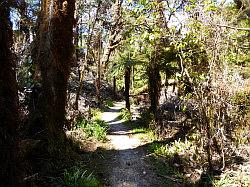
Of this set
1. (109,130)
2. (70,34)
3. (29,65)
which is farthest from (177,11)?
(109,130)

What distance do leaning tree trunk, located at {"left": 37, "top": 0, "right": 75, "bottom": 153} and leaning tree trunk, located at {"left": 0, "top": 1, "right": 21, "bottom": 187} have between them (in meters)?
3.42

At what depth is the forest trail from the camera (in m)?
8.69

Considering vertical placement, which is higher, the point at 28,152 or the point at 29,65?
the point at 29,65

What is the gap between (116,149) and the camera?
11.2 metres

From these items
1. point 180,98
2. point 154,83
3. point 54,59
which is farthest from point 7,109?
point 154,83

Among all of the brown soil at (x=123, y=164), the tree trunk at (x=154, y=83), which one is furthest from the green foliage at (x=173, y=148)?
the tree trunk at (x=154, y=83)

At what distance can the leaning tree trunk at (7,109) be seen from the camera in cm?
540

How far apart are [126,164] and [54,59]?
352cm

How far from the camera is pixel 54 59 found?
31.2 ft

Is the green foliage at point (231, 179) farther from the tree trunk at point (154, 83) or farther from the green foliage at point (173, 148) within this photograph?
the tree trunk at point (154, 83)

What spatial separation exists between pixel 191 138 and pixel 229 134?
1.90 metres

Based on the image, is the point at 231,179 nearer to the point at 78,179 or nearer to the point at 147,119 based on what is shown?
the point at 78,179

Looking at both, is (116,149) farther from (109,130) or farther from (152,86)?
(152,86)

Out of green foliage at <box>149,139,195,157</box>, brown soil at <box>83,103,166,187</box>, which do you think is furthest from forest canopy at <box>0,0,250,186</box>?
brown soil at <box>83,103,166,187</box>
